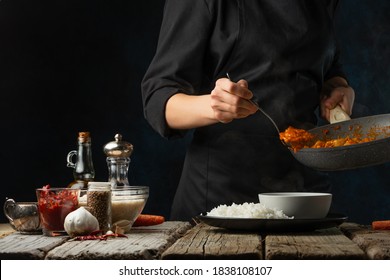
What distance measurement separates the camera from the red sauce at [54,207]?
1.61 m

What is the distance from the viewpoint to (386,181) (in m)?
4.05

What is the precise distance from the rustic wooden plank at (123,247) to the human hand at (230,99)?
303mm

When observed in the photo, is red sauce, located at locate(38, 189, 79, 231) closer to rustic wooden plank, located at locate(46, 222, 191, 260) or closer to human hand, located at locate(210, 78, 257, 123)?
rustic wooden plank, located at locate(46, 222, 191, 260)

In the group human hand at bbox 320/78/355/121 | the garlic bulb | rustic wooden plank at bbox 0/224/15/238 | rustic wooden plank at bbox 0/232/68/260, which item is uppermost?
human hand at bbox 320/78/355/121

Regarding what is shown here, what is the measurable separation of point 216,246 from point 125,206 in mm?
380

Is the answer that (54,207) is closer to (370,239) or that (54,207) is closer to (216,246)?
(216,246)

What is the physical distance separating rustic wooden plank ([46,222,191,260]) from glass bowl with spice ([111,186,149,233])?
1.7 inches

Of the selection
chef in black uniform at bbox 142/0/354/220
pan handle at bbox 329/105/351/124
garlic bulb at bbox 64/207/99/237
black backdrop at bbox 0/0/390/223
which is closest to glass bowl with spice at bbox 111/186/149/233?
garlic bulb at bbox 64/207/99/237

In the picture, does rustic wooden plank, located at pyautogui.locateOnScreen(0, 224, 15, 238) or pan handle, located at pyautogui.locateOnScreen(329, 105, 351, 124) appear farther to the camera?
pan handle, located at pyautogui.locateOnScreen(329, 105, 351, 124)

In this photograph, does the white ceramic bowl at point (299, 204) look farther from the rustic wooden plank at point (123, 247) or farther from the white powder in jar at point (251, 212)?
the rustic wooden plank at point (123, 247)

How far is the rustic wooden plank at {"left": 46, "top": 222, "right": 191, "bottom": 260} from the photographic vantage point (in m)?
1.30
